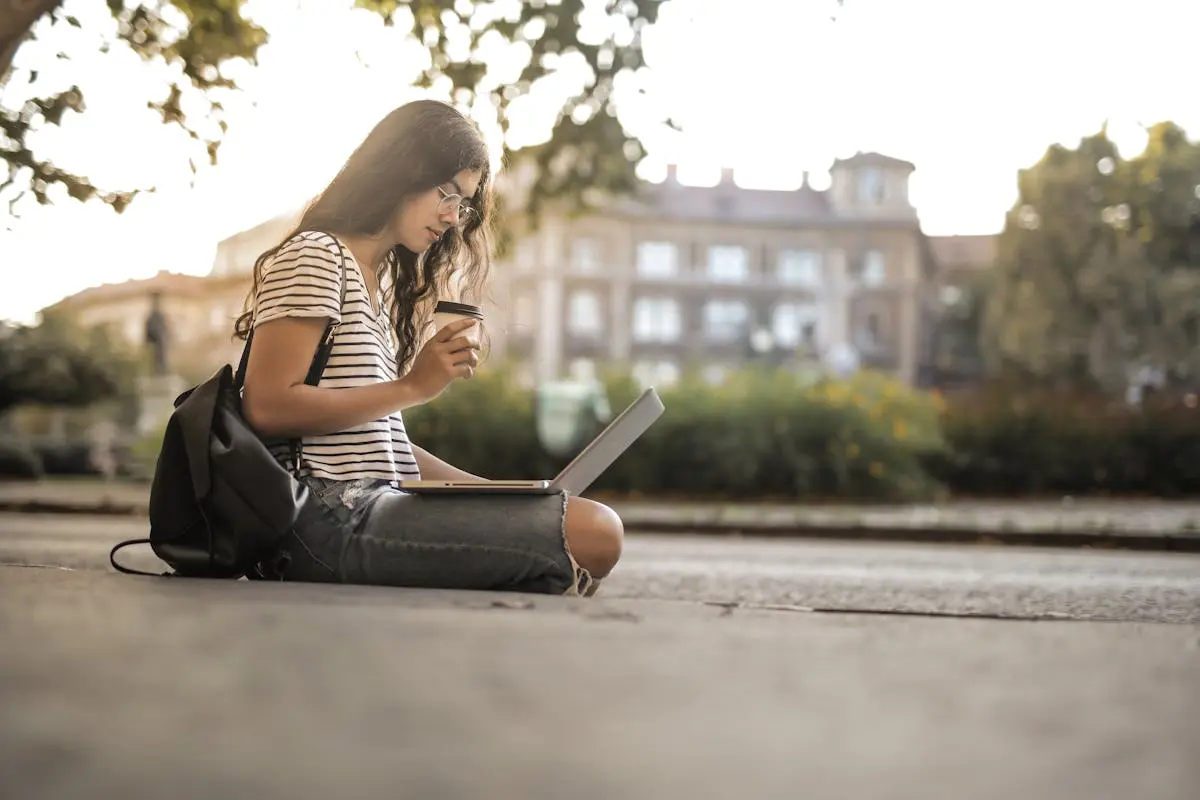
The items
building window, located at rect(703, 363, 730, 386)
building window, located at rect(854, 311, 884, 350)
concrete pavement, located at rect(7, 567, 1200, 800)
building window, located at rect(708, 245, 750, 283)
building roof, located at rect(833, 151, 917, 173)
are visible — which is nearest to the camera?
concrete pavement, located at rect(7, 567, 1200, 800)

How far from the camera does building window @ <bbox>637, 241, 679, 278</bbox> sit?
68.0 metres

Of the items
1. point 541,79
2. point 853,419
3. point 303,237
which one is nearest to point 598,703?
point 303,237

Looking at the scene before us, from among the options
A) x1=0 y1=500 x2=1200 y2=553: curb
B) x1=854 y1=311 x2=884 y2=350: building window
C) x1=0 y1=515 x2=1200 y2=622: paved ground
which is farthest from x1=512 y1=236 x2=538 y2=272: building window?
x1=0 y1=515 x2=1200 y2=622: paved ground

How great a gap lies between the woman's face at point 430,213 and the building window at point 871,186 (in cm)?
6685

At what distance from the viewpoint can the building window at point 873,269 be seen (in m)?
68.2

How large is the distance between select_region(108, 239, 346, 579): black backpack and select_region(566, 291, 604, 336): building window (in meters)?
63.0

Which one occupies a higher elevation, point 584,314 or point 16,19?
point 584,314

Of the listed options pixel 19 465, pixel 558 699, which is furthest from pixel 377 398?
pixel 19 465

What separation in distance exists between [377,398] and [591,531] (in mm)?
587

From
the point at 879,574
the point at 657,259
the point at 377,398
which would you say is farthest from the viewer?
the point at 657,259

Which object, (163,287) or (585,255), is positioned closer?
(585,255)

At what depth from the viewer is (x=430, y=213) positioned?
3.28 m

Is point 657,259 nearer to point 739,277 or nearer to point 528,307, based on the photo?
point 739,277

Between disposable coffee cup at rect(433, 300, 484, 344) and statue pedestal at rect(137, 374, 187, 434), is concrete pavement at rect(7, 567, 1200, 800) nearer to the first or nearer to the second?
disposable coffee cup at rect(433, 300, 484, 344)
